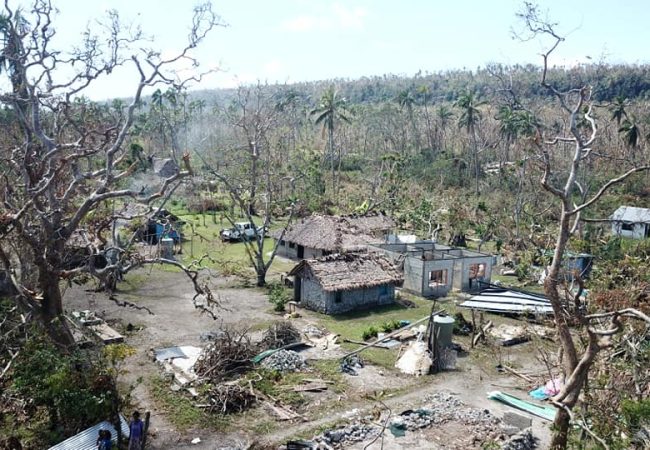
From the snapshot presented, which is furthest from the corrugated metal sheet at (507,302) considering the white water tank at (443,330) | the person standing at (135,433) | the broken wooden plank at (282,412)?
the person standing at (135,433)

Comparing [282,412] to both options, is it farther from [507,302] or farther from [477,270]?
[477,270]

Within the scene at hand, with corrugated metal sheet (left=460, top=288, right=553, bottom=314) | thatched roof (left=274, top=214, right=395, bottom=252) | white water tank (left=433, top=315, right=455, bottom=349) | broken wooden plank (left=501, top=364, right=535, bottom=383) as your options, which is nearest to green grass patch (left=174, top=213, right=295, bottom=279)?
thatched roof (left=274, top=214, right=395, bottom=252)

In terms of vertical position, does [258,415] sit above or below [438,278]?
above

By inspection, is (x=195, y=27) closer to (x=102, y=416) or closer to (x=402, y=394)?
(x=102, y=416)

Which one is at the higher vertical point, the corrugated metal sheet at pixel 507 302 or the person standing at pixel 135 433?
the person standing at pixel 135 433

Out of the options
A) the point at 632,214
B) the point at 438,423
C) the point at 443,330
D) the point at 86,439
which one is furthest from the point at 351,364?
the point at 632,214

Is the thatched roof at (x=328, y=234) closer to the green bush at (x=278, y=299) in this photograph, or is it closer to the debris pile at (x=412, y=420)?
the green bush at (x=278, y=299)

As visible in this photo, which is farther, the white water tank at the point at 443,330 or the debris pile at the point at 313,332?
the debris pile at the point at 313,332
